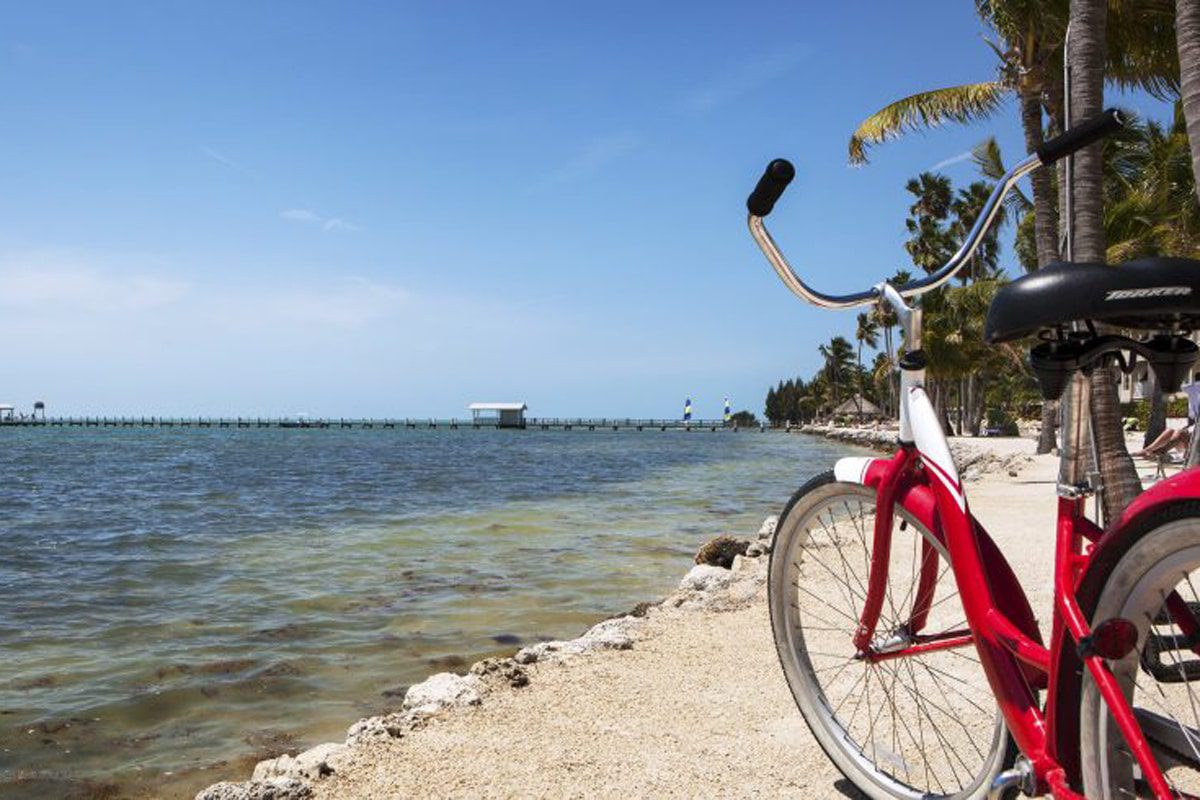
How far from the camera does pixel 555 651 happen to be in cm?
600

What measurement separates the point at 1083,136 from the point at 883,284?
690 mm

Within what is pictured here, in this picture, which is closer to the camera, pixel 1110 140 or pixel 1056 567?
pixel 1056 567

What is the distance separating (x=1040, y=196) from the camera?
14.5m

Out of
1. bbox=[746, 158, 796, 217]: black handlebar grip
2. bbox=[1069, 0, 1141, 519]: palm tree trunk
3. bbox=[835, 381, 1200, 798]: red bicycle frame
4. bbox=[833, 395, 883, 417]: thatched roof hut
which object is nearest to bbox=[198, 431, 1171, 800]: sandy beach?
bbox=[835, 381, 1200, 798]: red bicycle frame

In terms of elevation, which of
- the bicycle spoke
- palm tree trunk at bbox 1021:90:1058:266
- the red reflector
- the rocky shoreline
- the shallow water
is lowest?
the shallow water

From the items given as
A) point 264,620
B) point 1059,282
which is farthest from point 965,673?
point 264,620

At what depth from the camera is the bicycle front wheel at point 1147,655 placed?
5.86 feet

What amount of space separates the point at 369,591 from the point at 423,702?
5945 mm

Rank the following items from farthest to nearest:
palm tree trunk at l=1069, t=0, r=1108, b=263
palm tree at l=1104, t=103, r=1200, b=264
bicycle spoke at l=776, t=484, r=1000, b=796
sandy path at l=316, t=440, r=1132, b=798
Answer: palm tree at l=1104, t=103, r=1200, b=264
palm tree trunk at l=1069, t=0, r=1108, b=263
sandy path at l=316, t=440, r=1132, b=798
bicycle spoke at l=776, t=484, r=1000, b=796

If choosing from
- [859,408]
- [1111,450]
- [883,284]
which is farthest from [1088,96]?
[859,408]

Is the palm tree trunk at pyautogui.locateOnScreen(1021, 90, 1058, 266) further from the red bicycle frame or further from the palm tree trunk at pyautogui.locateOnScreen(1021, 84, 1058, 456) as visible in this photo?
the red bicycle frame

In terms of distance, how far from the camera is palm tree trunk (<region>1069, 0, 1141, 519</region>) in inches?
281

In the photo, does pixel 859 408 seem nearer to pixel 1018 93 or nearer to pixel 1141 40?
pixel 1018 93

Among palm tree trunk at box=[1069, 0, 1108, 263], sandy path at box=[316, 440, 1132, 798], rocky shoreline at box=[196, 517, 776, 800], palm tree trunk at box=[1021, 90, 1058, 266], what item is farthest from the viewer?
palm tree trunk at box=[1021, 90, 1058, 266]
